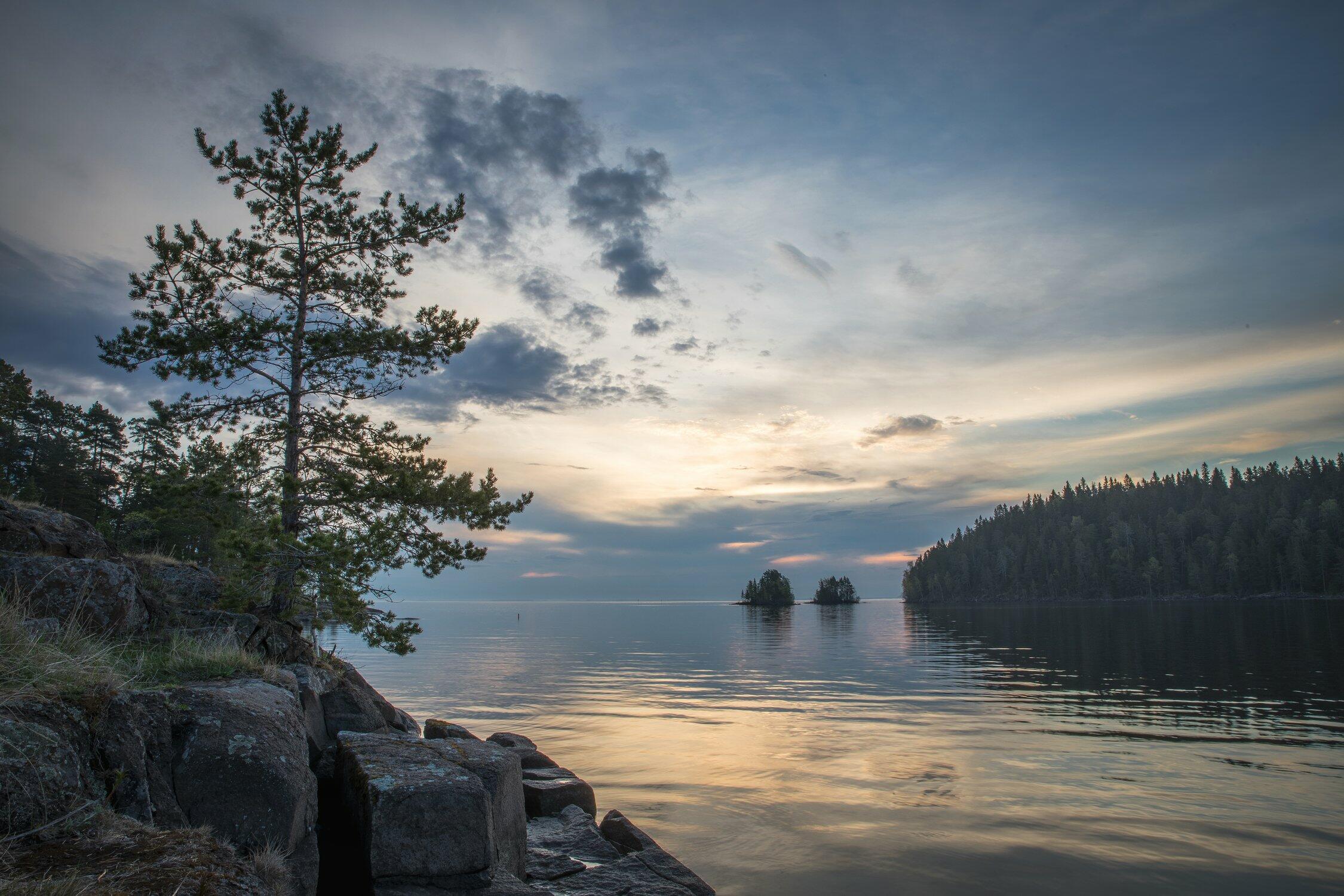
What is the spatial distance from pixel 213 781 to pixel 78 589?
22.4 feet

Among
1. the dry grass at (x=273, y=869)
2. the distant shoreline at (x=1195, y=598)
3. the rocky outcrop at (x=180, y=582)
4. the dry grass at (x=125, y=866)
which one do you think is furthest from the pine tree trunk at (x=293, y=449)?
the distant shoreline at (x=1195, y=598)

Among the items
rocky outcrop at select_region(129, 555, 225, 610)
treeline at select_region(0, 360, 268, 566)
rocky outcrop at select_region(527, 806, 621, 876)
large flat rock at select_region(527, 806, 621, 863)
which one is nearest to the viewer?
rocky outcrop at select_region(527, 806, 621, 876)

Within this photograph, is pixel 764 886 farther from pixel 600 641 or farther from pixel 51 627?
pixel 600 641

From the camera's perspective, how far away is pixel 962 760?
19.5 m

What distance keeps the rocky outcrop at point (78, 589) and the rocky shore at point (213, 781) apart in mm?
34

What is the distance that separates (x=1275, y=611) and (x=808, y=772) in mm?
119275

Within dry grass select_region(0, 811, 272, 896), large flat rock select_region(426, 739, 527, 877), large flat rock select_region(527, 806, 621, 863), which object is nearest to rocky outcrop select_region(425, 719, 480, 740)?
large flat rock select_region(527, 806, 621, 863)

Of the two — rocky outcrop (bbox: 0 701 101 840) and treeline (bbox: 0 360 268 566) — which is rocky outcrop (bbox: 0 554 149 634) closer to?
rocky outcrop (bbox: 0 701 101 840)

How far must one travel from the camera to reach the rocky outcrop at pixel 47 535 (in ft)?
37.3

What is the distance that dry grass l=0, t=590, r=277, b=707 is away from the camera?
5.61 meters

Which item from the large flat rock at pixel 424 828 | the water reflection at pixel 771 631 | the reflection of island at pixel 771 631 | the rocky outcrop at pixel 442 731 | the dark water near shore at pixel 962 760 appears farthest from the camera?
the reflection of island at pixel 771 631

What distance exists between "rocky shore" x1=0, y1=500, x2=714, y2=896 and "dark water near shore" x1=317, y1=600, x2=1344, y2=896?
4.55 meters

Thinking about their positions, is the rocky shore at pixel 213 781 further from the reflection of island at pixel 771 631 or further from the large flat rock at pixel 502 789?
the reflection of island at pixel 771 631

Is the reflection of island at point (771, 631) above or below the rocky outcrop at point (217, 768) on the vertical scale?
below
